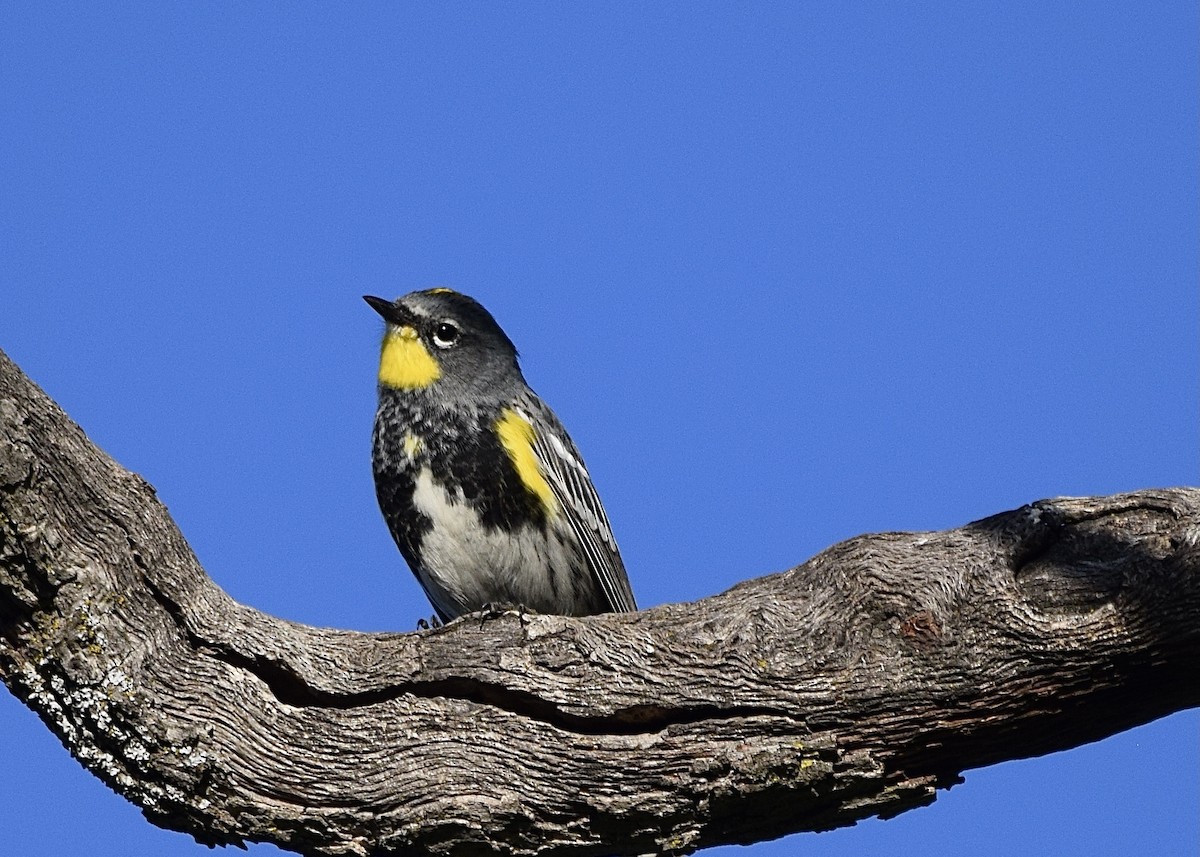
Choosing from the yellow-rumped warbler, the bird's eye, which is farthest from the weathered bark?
the bird's eye

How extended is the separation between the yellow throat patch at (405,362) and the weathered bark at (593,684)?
3061 millimetres

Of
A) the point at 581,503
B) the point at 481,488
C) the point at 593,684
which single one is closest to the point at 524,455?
the point at 481,488

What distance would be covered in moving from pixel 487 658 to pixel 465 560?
204 centimetres

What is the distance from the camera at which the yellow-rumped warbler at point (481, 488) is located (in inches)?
359

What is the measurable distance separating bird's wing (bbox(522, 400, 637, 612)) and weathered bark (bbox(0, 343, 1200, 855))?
2.39 metres

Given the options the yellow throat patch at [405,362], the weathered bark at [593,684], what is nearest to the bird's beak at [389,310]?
the yellow throat patch at [405,362]

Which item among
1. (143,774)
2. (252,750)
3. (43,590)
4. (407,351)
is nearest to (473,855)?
(252,750)

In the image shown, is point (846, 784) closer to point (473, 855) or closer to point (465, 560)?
point (473, 855)

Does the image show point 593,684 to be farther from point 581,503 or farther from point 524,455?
point 581,503

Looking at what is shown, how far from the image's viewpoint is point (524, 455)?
9391 mm

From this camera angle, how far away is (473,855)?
6875mm

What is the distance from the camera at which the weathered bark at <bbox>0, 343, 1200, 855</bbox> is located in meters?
6.46

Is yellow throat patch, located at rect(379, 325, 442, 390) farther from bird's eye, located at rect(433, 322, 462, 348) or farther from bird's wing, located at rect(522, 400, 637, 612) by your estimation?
bird's wing, located at rect(522, 400, 637, 612)

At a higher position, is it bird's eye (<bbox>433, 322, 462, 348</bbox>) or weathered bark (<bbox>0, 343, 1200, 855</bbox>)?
bird's eye (<bbox>433, 322, 462, 348</bbox>)
